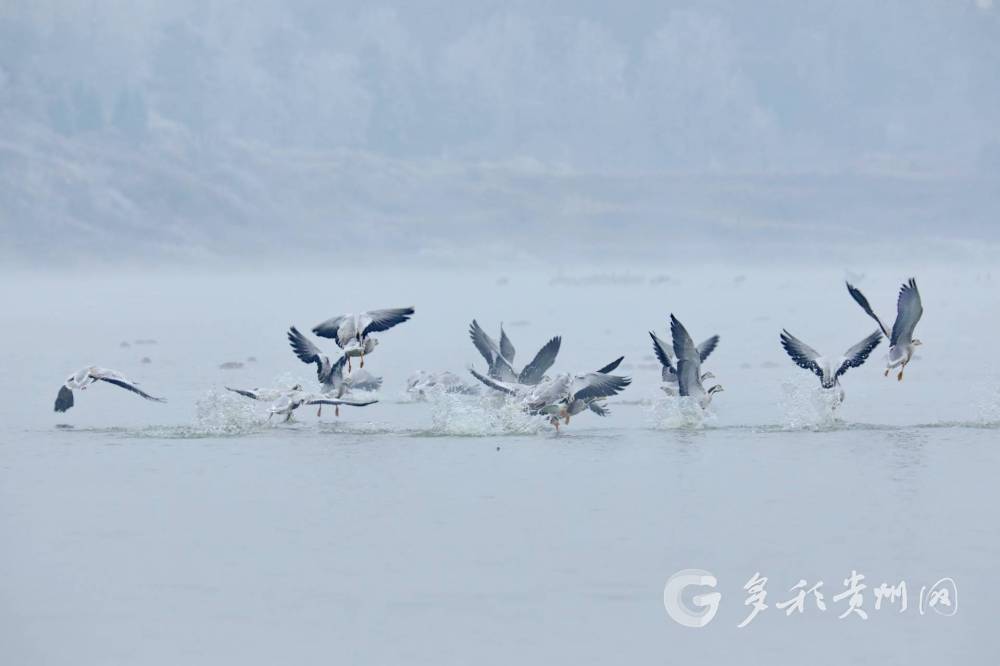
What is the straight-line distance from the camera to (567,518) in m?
17.0

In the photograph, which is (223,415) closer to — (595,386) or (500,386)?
(500,386)

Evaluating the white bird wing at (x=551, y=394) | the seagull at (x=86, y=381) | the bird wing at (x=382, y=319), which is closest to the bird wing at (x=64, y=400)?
the seagull at (x=86, y=381)

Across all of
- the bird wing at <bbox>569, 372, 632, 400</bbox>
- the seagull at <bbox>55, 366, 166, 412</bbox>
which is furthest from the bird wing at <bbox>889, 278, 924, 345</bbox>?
the seagull at <bbox>55, 366, 166, 412</bbox>

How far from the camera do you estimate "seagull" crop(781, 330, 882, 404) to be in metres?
23.5

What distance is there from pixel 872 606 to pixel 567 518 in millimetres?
4264

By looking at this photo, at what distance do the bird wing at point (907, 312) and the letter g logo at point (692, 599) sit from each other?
9380mm

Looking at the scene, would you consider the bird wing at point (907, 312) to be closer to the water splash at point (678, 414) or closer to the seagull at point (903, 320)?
the seagull at point (903, 320)

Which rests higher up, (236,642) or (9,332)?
(9,332)

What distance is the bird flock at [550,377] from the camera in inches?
904

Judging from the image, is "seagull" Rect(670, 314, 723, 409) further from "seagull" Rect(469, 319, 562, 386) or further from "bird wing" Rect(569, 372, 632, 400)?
"seagull" Rect(469, 319, 562, 386)

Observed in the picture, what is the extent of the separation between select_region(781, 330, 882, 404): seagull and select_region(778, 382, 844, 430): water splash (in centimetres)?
13

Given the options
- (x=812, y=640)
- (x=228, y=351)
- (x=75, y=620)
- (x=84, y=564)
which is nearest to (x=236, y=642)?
(x=75, y=620)

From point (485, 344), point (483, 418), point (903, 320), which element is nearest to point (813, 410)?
point (903, 320)

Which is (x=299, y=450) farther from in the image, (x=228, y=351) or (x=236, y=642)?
(x=228, y=351)
